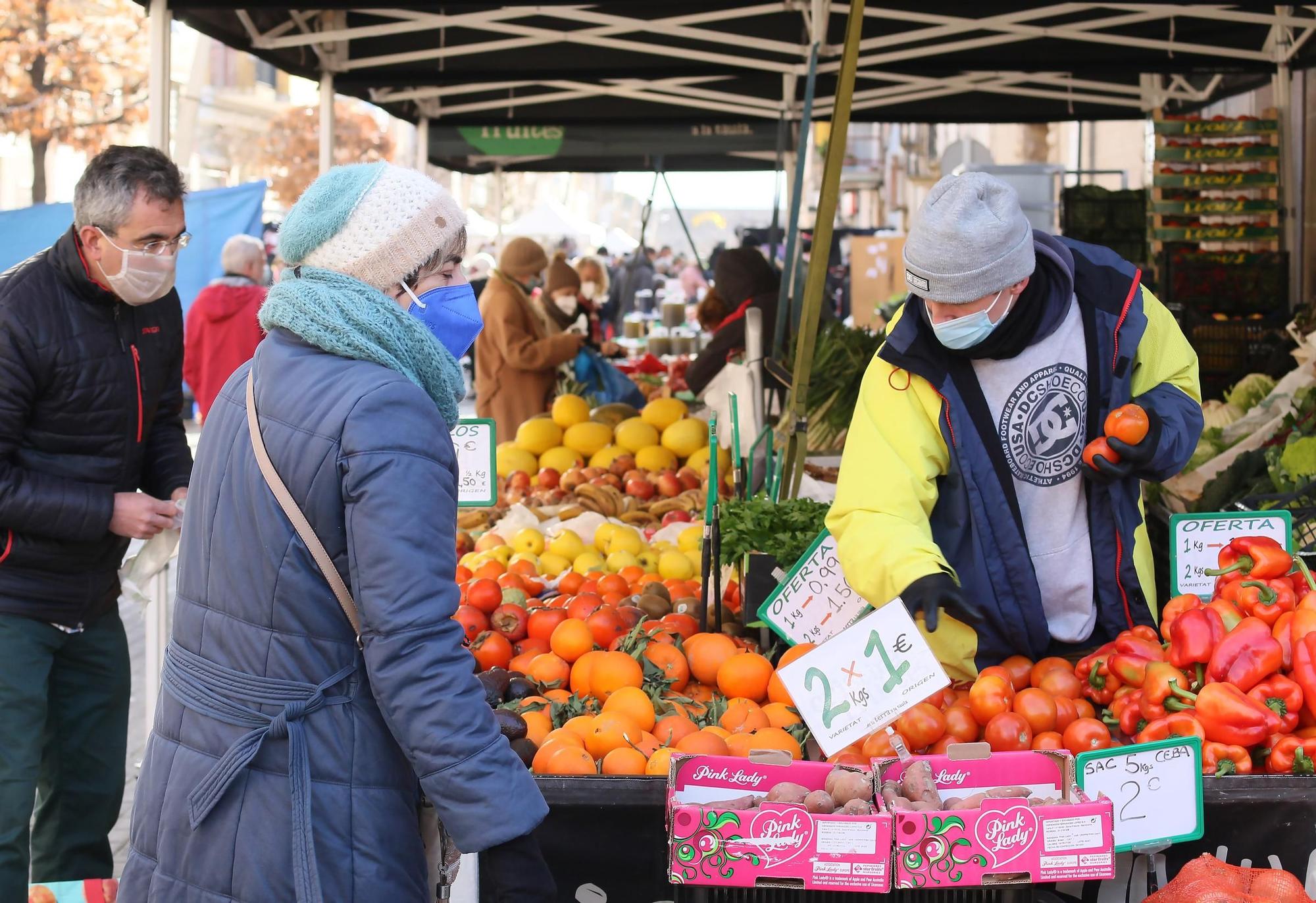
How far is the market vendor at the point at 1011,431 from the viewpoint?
239cm

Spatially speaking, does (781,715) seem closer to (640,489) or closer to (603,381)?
(640,489)

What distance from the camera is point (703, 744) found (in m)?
2.42

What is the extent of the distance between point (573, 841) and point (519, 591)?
164 centimetres

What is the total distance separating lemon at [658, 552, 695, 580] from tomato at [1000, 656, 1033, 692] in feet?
5.82

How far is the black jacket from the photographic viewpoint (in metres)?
2.87

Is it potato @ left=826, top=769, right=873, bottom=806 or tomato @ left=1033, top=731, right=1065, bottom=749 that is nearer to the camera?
potato @ left=826, top=769, right=873, bottom=806

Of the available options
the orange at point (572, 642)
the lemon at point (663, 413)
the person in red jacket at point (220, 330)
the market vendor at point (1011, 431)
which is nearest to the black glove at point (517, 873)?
the market vendor at point (1011, 431)

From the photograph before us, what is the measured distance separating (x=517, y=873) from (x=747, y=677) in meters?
1.33

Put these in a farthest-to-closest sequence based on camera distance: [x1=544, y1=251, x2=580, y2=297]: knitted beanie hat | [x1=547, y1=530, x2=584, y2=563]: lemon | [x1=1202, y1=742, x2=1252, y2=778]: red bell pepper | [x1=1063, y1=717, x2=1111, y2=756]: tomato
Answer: [x1=544, y1=251, x2=580, y2=297]: knitted beanie hat < [x1=547, y1=530, x2=584, y2=563]: lemon < [x1=1063, y1=717, x2=1111, y2=756]: tomato < [x1=1202, y1=742, x2=1252, y2=778]: red bell pepper

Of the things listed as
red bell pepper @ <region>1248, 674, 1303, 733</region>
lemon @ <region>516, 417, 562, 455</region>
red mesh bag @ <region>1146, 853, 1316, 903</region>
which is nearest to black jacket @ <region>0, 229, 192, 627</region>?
red mesh bag @ <region>1146, 853, 1316, 903</region>

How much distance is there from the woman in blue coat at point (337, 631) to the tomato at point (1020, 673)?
1.29 metres

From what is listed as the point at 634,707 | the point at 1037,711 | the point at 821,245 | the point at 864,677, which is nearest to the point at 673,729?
the point at 634,707

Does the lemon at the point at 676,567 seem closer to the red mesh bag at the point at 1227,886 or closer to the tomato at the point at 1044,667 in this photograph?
the tomato at the point at 1044,667

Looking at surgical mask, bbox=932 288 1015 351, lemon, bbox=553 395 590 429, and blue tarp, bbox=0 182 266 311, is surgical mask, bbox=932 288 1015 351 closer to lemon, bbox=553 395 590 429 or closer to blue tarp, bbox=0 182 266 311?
lemon, bbox=553 395 590 429
